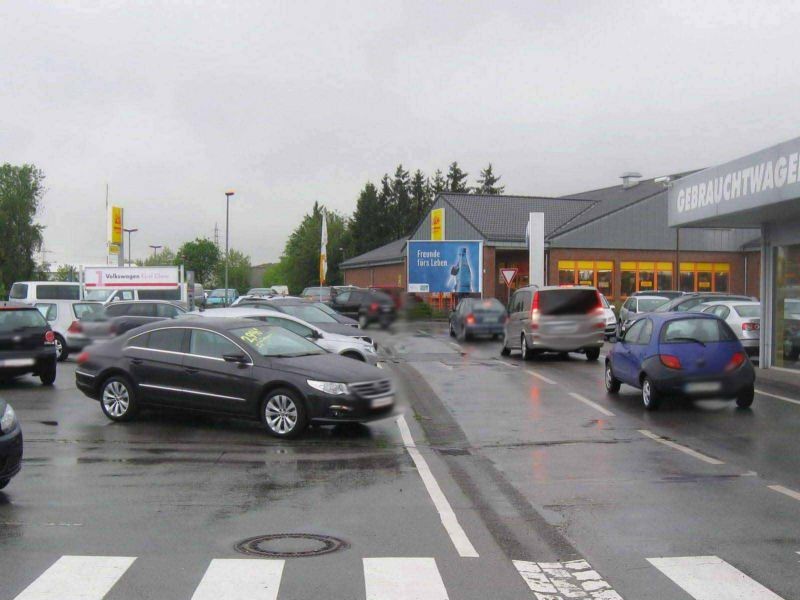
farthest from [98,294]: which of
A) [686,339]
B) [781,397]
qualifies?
[686,339]

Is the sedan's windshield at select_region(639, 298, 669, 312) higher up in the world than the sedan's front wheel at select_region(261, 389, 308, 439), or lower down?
higher up

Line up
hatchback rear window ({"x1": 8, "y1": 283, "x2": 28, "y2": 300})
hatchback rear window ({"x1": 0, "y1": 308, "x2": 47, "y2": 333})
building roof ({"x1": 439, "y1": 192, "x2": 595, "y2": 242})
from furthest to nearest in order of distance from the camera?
hatchback rear window ({"x1": 8, "y1": 283, "x2": 28, "y2": 300})
hatchback rear window ({"x1": 0, "y1": 308, "x2": 47, "y2": 333})
building roof ({"x1": 439, "y1": 192, "x2": 595, "y2": 242})

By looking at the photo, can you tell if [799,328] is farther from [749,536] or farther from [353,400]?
[749,536]

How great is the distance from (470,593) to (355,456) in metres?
5.07

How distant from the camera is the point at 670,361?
1363 cm

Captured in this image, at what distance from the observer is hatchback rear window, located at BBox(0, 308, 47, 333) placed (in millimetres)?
16391

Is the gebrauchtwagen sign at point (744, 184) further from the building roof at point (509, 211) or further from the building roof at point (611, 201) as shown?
the building roof at point (509, 211)

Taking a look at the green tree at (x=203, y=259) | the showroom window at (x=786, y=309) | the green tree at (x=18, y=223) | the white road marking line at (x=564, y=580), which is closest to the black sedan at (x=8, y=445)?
the white road marking line at (x=564, y=580)

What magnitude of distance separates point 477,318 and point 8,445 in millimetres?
6104

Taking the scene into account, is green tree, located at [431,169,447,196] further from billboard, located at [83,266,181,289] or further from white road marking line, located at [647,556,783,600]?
billboard, located at [83,266,181,289]

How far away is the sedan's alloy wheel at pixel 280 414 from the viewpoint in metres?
11.2

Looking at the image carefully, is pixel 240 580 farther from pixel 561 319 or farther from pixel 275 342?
pixel 275 342

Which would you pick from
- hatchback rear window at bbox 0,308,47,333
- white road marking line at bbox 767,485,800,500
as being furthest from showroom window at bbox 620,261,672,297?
hatchback rear window at bbox 0,308,47,333

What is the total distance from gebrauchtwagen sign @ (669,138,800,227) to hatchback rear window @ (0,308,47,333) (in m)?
12.0
